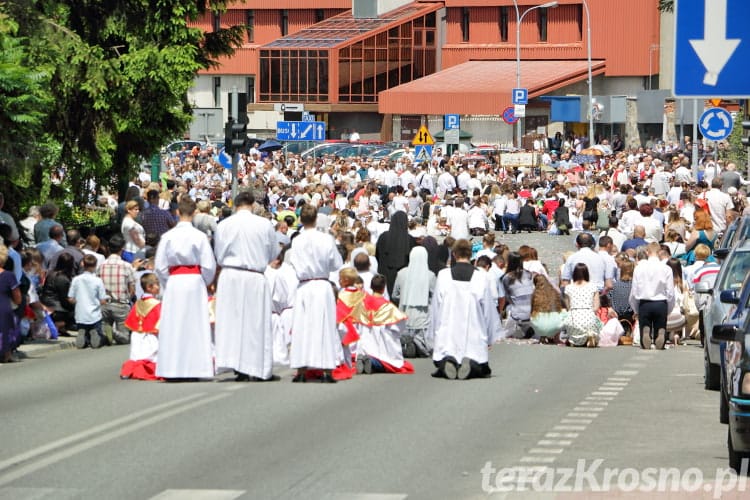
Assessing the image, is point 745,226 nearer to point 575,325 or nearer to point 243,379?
point 575,325

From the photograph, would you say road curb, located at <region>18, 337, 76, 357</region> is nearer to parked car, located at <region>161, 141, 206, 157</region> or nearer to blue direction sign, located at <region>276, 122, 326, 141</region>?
blue direction sign, located at <region>276, 122, 326, 141</region>

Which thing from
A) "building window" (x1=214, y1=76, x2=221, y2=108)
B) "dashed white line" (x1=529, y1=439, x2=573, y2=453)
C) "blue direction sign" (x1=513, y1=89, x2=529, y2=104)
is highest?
"building window" (x1=214, y1=76, x2=221, y2=108)

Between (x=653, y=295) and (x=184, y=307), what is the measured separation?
7.68 meters

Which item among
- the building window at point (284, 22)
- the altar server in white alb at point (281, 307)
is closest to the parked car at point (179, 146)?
the building window at point (284, 22)

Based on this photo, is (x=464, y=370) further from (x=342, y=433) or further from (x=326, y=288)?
(x=342, y=433)

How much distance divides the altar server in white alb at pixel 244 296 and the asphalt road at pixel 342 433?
0.33 m

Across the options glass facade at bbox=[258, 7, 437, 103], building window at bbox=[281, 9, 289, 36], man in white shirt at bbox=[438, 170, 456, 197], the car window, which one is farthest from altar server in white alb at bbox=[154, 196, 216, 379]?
building window at bbox=[281, 9, 289, 36]

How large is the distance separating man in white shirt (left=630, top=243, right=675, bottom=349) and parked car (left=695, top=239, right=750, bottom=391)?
336cm

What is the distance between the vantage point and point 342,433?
42.2 ft

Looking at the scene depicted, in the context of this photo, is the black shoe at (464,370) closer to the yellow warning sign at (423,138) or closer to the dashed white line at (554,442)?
the dashed white line at (554,442)

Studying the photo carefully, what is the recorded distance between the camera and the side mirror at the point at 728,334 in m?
10.7

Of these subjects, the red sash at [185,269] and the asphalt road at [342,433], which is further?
the red sash at [185,269]

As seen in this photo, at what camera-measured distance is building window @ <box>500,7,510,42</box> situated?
95000 millimetres

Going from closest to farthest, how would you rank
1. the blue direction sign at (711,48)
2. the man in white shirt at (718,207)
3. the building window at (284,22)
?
the blue direction sign at (711,48), the man in white shirt at (718,207), the building window at (284,22)
